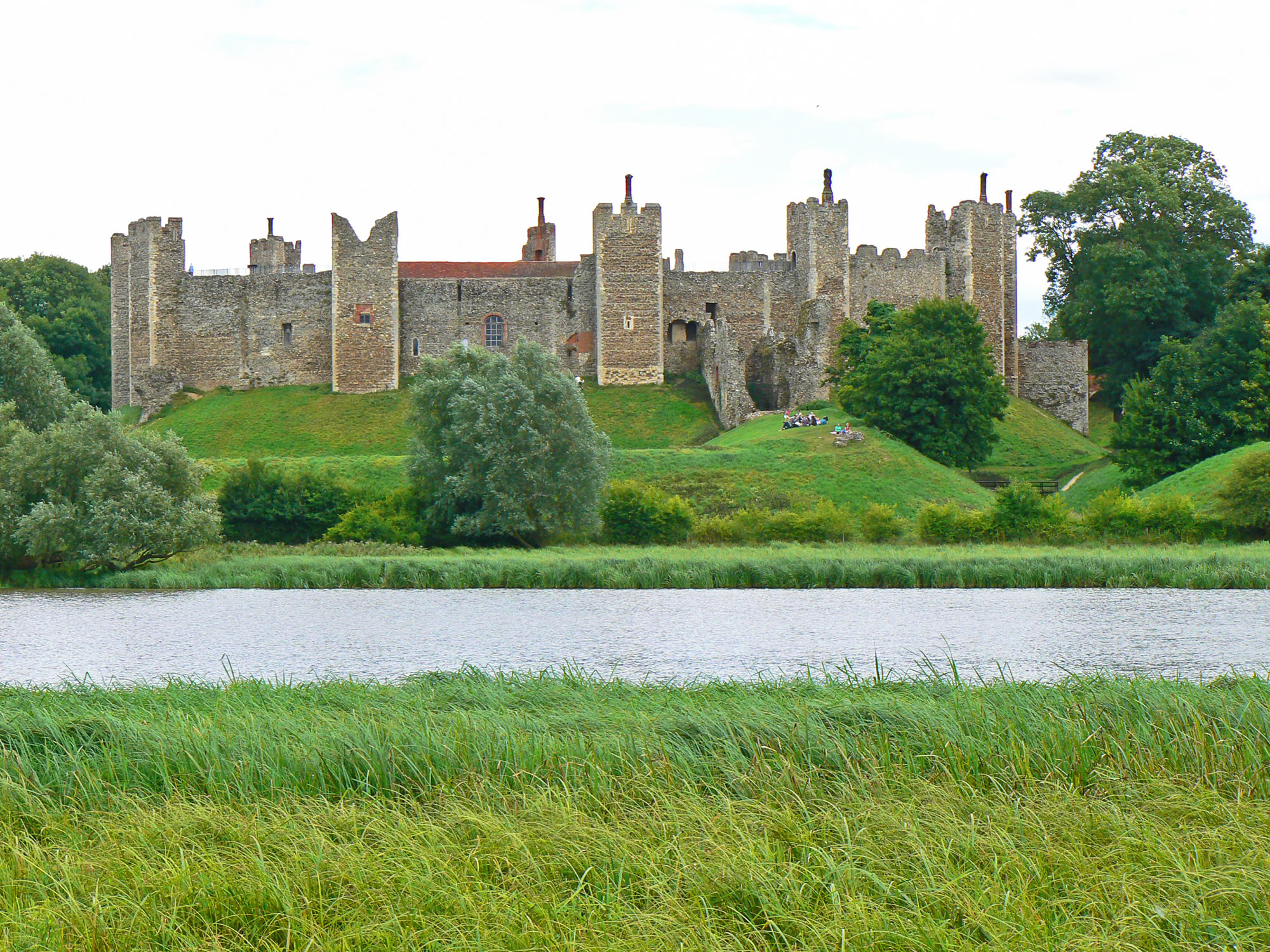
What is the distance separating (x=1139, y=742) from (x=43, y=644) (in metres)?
12.0

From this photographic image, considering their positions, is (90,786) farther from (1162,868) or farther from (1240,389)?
(1240,389)

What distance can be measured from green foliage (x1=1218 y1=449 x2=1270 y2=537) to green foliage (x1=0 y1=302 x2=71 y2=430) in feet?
81.5

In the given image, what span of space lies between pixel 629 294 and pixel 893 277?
29.8 ft

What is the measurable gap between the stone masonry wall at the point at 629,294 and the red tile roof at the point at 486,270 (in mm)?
2404

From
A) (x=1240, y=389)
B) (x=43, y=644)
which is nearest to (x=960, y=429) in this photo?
(x=1240, y=389)

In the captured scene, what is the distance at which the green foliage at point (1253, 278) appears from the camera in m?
39.8

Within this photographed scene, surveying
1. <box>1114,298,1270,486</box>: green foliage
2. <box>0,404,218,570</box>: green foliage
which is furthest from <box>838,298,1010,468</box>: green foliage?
<box>0,404,218,570</box>: green foliage

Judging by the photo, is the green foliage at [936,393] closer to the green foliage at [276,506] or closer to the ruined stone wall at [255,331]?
the green foliage at [276,506]

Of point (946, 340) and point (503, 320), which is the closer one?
point (946, 340)

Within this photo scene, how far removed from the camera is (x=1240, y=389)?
34281 mm

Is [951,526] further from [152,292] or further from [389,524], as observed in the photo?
[152,292]

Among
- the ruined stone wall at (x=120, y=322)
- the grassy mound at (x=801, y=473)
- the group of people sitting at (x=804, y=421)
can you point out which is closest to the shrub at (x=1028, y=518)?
the grassy mound at (x=801, y=473)

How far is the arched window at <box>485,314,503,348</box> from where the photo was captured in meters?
43.2

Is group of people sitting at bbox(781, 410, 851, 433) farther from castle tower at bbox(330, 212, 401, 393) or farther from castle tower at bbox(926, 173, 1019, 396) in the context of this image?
castle tower at bbox(330, 212, 401, 393)
